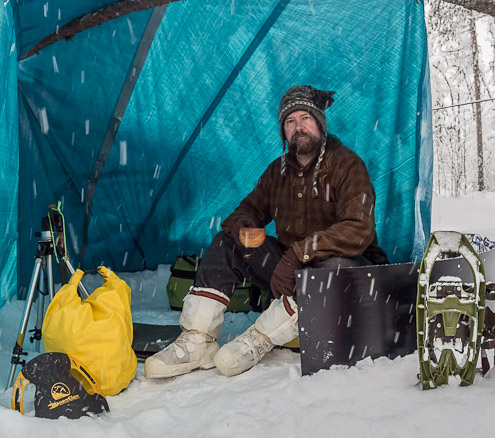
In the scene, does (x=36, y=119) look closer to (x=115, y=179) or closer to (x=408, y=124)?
(x=115, y=179)

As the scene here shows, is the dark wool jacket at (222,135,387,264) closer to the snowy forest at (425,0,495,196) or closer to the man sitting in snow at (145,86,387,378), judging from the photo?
the man sitting in snow at (145,86,387,378)

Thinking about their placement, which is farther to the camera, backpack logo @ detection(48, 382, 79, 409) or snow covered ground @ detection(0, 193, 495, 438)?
backpack logo @ detection(48, 382, 79, 409)

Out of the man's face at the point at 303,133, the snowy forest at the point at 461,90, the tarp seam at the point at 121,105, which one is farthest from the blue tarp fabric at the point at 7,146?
the snowy forest at the point at 461,90

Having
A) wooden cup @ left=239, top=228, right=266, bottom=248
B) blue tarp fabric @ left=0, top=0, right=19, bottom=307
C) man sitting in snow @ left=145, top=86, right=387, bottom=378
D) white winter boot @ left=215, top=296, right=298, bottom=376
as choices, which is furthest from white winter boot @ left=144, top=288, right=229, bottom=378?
blue tarp fabric @ left=0, top=0, right=19, bottom=307

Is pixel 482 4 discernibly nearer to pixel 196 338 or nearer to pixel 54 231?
pixel 196 338

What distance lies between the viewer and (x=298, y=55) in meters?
3.36

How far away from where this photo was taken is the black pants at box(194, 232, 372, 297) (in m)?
2.28

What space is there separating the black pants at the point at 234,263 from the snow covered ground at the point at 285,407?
1.26 feet

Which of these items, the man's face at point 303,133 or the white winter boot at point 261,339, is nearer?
the white winter boot at point 261,339

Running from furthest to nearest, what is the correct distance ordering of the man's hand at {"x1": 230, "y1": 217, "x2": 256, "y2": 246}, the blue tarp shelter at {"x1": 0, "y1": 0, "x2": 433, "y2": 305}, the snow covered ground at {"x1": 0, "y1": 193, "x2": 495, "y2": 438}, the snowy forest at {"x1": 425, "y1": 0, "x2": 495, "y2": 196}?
the snowy forest at {"x1": 425, "y1": 0, "x2": 495, "y2": 196} < the blue tarp shelter at {"x1": 0, "y1": 0, "x2": 433, "y2": 305} < the man's hand at {"x1": 230, "y1": 217, "x2": 256, "y2": 246} < the snow covered ground at {"x1": 0, "y1": 193, "x2": 495, "y2": 438}

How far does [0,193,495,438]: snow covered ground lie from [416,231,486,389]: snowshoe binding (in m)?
0.07

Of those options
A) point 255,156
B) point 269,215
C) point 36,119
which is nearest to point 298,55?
point 255,156

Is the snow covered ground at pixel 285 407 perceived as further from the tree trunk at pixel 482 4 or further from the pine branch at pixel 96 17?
the pine branch at pixel 96 17

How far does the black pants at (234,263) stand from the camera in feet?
7.48
